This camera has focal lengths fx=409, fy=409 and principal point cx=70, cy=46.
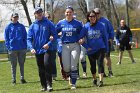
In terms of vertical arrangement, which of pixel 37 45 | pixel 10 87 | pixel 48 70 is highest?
pixel 37 45

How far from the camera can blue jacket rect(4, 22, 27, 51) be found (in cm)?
1232

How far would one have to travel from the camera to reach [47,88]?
10117mm

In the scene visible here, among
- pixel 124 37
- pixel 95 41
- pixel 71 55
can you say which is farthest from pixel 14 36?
pixel 124 37

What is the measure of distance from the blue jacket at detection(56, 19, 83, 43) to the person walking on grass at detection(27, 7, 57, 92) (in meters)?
0.34

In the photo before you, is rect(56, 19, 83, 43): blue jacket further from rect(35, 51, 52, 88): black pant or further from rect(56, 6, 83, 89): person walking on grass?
rect(35, 51, 52, 88): black pant

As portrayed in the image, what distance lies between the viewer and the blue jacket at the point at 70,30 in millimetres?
10211

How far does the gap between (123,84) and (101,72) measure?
66 cm

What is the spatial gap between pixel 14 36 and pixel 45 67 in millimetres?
2801

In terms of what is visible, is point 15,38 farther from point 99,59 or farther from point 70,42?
point 99,59

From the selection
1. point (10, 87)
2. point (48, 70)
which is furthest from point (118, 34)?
point (48, 70)

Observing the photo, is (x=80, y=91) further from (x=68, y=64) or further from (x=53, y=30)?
(x=53, y=30)

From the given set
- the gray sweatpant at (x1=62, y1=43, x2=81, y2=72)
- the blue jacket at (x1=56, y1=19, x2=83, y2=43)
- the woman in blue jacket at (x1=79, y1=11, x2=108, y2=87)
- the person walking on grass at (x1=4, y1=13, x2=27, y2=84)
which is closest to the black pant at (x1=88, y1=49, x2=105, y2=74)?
the woman in blue jacket at (x1=79, y1=11, x2=108, y2=87)

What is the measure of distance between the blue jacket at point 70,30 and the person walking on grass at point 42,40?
343 millimetres

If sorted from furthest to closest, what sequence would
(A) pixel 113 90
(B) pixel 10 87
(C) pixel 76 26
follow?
1. (B) pixel 10 87
2. (C) pixel 76 26
3. (A) pixel 113 90
